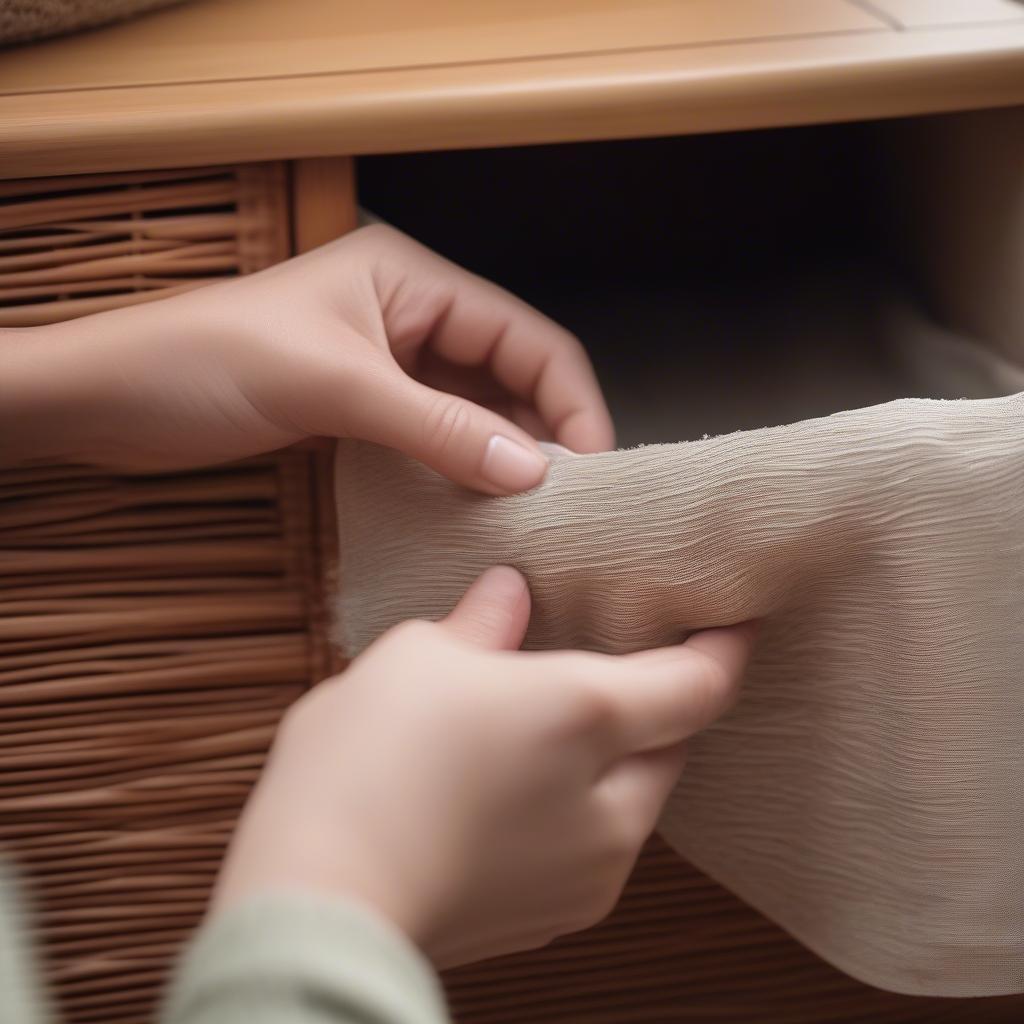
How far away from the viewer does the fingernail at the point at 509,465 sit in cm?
38

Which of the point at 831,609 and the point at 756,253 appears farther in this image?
the point at 756,253

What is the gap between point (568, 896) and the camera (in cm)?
34

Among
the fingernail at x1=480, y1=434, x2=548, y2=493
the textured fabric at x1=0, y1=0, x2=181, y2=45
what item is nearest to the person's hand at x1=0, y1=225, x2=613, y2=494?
the fingernail at x1=480, y1=434, x2=548, y2=493

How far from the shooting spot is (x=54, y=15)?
450 mm

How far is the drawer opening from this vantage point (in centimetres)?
48

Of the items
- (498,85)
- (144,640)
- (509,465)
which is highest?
(498,85)

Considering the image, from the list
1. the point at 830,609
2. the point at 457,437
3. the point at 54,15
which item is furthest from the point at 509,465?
the point at 54,15

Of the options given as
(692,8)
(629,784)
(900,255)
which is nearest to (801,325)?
(900,255)

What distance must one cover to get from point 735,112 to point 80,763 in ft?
1.25

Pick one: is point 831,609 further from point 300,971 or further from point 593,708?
point 300,971

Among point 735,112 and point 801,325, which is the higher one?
point 735,112

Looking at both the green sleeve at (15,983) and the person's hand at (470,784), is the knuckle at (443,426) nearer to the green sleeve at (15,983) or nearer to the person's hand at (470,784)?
the person's hand at (470,784)

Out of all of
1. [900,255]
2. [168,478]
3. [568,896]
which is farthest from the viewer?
[900,255]

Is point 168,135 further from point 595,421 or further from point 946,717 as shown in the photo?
point 946,717
